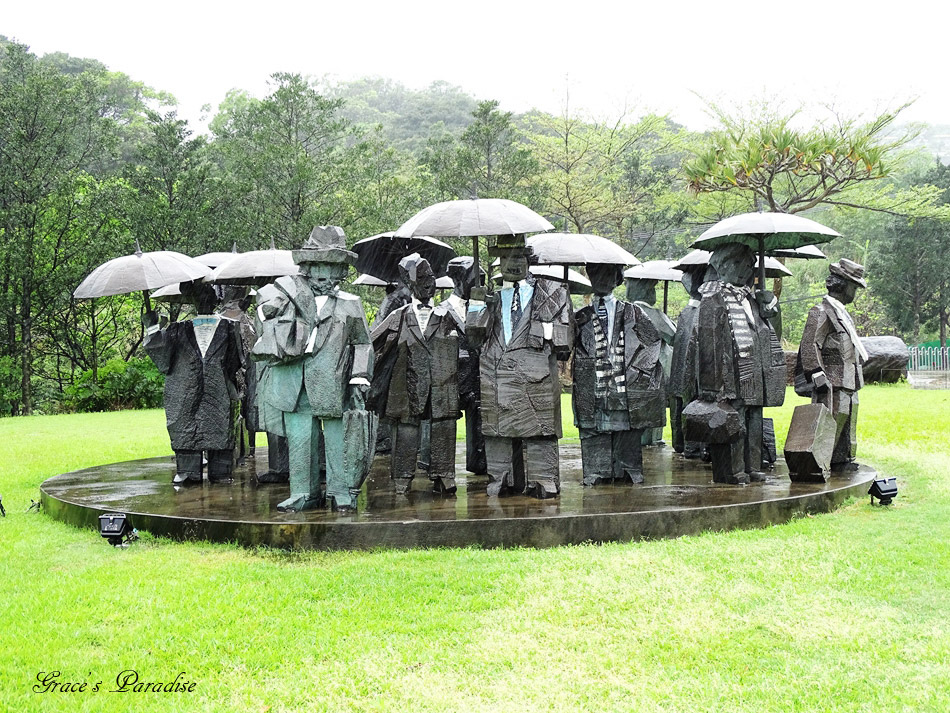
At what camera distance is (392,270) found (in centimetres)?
1005

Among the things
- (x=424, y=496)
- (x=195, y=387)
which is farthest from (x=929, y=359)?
(x=195, y=387)

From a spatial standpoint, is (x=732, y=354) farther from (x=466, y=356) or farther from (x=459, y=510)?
(x=459, y=510)

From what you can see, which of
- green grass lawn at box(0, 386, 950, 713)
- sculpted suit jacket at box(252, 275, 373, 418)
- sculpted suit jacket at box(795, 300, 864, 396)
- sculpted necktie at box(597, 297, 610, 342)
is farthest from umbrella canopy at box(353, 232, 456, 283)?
→ green grass lawn at box(0, 386, 950, 713)

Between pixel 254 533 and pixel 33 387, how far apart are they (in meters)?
19.9

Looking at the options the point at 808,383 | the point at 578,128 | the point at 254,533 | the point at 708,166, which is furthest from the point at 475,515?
the point at 578,128

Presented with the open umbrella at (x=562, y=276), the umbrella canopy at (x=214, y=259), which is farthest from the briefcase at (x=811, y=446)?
the umbrella canopy at (x=214, y=259)

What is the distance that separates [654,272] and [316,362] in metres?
5.38

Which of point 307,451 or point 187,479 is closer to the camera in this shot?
point 307,451

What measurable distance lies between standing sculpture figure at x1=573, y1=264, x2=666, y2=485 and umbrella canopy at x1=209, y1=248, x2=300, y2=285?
109 inches

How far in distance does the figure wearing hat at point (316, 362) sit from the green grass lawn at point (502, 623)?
0.93 metres

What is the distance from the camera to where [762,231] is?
297 inches

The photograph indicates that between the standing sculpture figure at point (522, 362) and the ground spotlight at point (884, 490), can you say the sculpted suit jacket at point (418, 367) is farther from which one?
the ground spotlight at point (884, 490)

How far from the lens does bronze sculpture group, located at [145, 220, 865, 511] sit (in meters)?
6.99

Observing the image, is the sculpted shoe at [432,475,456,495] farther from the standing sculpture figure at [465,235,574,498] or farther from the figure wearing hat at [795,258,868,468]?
the figure wearing hat at [795,258,868,468]
